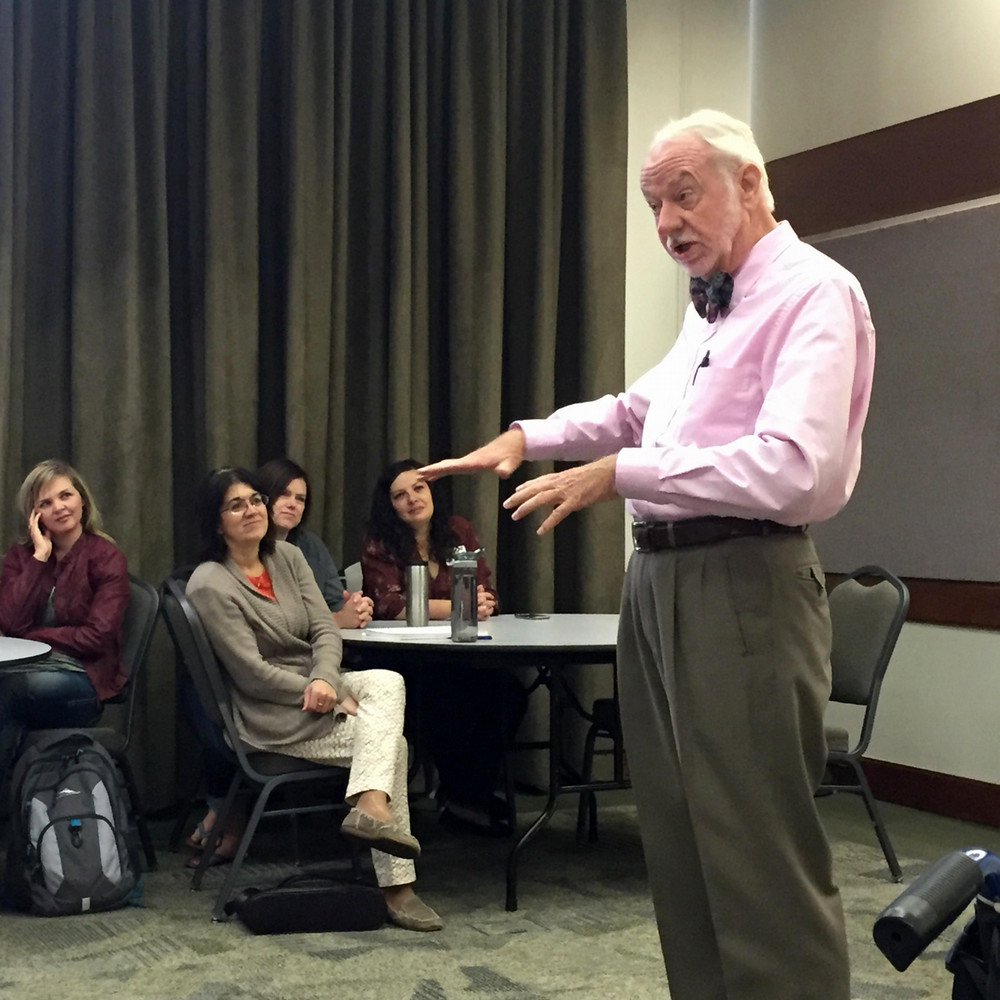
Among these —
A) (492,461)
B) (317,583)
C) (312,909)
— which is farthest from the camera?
(317,583)

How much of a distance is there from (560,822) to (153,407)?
1.87 m

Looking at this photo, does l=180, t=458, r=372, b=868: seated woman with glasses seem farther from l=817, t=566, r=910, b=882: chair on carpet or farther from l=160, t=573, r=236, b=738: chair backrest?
l=817, t=566, r=910, b=882: chair on carpet

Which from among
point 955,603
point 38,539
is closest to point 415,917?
point 38,539

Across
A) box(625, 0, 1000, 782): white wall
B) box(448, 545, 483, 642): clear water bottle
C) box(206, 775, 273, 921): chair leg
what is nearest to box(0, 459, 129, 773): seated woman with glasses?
box(206, 775, 273, 921): chair leg

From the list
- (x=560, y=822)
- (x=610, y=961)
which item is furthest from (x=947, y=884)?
(x=560, y=822)

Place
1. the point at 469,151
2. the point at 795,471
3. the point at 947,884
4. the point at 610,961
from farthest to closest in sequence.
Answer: the point at 469,151
the point at 610,961
the point at 795,471
the point at 947,884

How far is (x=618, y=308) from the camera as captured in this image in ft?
16.2

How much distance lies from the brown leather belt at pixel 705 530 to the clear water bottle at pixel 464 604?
1.65 meters

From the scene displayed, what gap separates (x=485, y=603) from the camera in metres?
4.05

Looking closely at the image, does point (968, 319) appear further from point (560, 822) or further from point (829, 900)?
point (829, 900)

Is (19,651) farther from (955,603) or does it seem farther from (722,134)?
(955,603)

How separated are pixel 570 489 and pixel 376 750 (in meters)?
1.78

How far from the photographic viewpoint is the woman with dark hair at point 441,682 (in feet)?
13.5

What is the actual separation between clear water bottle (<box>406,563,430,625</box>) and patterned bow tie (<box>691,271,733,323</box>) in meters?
2.13
